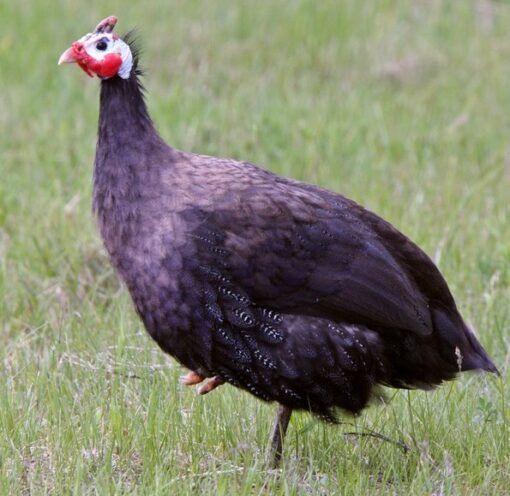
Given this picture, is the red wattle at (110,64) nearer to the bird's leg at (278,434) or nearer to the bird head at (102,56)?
the bird head at (102,56)

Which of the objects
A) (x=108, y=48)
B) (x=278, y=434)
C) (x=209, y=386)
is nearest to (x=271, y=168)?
(x=108, y=48)

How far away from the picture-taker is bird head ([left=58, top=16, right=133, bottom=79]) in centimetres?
519

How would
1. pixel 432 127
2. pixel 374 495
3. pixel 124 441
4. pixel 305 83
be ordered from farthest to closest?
pixel 305 83 < pixel 432 127 < pixel 124 441 < pixel 374 495

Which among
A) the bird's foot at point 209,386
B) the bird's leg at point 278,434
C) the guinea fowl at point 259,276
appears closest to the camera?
the guinea fowl at point 259,276

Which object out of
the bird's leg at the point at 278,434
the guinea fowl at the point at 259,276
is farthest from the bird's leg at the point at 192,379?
the bird's leg at the point at 278,434

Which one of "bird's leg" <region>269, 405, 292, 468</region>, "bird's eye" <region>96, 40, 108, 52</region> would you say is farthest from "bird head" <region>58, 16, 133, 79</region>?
"bird's leg" <region>269, 405, 292, 468</region>

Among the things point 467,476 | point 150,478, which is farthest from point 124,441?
point 467,476

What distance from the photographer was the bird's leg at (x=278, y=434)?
4.96 meters

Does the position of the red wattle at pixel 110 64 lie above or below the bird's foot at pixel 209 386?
above

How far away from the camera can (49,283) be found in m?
6.68

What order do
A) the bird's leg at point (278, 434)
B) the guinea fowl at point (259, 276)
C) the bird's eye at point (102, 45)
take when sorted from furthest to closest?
the bird's eye at point (102, 45), the bird's leg at point (278, 434), the guinea fowl at point (259, 276)

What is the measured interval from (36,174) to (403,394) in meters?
3.22

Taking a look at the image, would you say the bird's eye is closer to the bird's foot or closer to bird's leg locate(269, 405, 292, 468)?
the bird's foot

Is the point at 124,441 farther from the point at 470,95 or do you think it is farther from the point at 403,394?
the point at 470,95
